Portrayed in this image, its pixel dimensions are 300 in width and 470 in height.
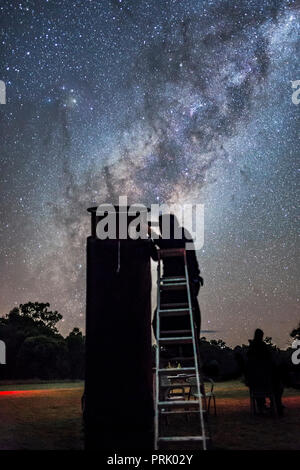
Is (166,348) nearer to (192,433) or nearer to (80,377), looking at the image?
(192,433)

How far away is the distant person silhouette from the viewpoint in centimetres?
865

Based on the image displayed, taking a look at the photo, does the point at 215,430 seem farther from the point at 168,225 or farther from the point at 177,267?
the point at 168,225

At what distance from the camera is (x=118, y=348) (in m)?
5.71

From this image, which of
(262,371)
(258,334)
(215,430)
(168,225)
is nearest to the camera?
(168,225)

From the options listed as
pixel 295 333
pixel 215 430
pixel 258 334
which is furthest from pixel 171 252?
pixel 295 333

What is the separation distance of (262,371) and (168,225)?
144 inches

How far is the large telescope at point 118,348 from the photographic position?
5586mm

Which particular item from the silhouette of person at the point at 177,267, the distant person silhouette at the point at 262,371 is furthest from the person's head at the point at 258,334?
the silhouette of person at the point at 177,267

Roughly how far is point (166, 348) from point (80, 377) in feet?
108

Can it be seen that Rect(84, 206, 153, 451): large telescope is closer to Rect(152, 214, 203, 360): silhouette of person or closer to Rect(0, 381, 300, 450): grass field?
Rect(0, 381, 300, 450): grass field

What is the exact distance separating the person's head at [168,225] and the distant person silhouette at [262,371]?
11.3 ft

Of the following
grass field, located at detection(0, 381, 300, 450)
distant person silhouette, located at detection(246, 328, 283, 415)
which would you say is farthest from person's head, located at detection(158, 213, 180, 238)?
distant person silhouette, located at detection(246, 328, 283, 415)
